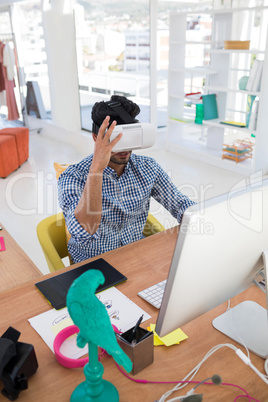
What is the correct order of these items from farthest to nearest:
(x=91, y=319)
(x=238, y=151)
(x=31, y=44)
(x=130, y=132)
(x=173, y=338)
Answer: (x=31, y=44)
(x=238, y=151)
(x=130, y=132)
(x=173, y=338)
(x=91, y=319)

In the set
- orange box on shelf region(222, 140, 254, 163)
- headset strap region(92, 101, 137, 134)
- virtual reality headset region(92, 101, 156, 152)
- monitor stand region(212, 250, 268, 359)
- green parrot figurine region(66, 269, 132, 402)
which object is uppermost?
headset strap region(92, 101, 137, 134)

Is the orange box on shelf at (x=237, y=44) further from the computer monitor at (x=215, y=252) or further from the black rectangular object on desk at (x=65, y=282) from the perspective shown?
the computer monitor at (x=215, y=252)

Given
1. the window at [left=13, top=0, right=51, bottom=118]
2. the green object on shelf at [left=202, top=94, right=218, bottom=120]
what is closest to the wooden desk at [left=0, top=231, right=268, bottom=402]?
the green object on shelf at [left=202, top=94, right=218, bottom=120]

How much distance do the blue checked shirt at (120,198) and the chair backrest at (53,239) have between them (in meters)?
0.09

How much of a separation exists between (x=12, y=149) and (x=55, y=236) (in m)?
3.20

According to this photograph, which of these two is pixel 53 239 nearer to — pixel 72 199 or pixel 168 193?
pixel 72 199

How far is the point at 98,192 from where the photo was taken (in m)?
1.43

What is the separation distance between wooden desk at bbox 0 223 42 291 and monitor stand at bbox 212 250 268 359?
2.37 feet

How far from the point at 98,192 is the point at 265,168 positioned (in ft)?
11.6

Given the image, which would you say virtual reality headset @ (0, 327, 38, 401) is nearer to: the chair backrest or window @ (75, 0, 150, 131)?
the chair backrest

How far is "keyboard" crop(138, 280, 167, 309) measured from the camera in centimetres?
126

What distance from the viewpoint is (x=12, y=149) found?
473cm

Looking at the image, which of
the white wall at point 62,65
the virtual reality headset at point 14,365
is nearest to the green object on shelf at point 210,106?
the white wall at point 62,65

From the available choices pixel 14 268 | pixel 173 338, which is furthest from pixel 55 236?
pixel 173 338
